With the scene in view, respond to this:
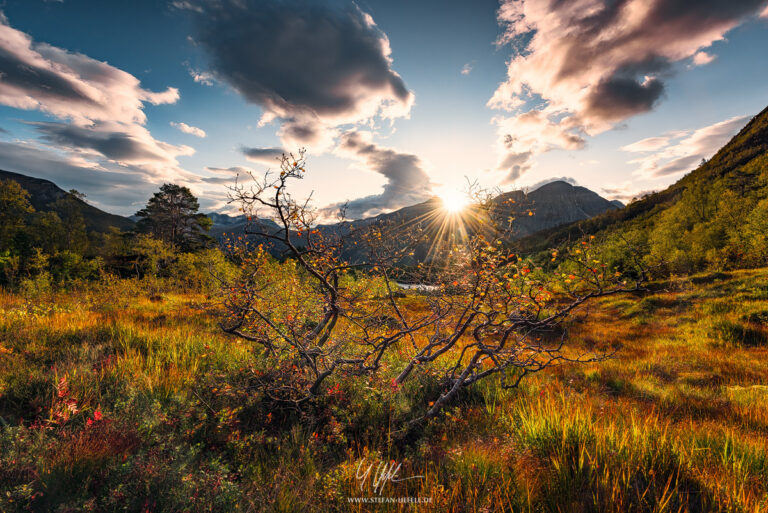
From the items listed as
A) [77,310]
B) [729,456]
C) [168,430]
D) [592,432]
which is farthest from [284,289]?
[77,310]

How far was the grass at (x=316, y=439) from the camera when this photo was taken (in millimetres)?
2600

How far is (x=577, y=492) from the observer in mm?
2660

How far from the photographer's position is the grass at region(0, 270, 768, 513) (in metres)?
2.60

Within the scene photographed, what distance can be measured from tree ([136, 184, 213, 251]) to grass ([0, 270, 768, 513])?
48396 mm

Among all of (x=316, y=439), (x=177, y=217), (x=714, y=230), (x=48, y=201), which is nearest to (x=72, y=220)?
(x=177, y=217)

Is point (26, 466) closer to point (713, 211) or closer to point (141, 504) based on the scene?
point (141, 504)

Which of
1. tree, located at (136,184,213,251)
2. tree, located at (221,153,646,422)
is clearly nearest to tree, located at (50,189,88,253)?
tree, located at (136,184,213,251)

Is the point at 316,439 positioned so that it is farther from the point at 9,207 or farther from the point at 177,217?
the point at 9,207

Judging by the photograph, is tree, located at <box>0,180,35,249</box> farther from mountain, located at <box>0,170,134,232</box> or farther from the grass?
mountain, located at <box>0,170,134,232</box>

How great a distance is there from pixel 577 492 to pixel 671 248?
5751cm
